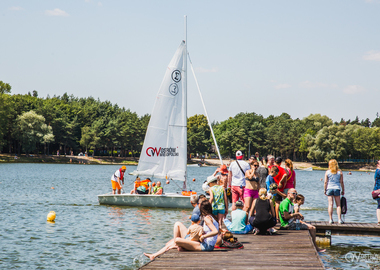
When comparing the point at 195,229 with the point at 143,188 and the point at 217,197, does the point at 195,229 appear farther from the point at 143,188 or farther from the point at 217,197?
the point at 143,188

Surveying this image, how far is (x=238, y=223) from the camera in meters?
11.4

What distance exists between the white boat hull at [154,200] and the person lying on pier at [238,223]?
35.1 ft

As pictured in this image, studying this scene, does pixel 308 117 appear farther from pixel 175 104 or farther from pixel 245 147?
pixel 175 104

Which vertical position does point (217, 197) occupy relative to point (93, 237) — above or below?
above

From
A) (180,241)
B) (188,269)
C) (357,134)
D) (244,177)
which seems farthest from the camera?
(357,134)

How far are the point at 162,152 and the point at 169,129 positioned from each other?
51.6 inches

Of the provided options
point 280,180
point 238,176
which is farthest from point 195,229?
point 280,180

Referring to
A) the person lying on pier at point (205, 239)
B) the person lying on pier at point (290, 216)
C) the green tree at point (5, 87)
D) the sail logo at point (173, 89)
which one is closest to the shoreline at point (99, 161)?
the green tree at point (5, 87)

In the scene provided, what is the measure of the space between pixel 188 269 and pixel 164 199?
15.0 meters

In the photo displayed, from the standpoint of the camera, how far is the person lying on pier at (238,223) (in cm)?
1129

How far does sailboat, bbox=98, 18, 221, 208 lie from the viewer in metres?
22.9

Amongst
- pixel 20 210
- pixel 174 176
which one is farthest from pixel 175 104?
pixel 20 210

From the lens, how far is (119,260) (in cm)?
1302

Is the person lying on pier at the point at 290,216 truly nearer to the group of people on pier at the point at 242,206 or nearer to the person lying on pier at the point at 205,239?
the group of people on pier at the point at 242,206
